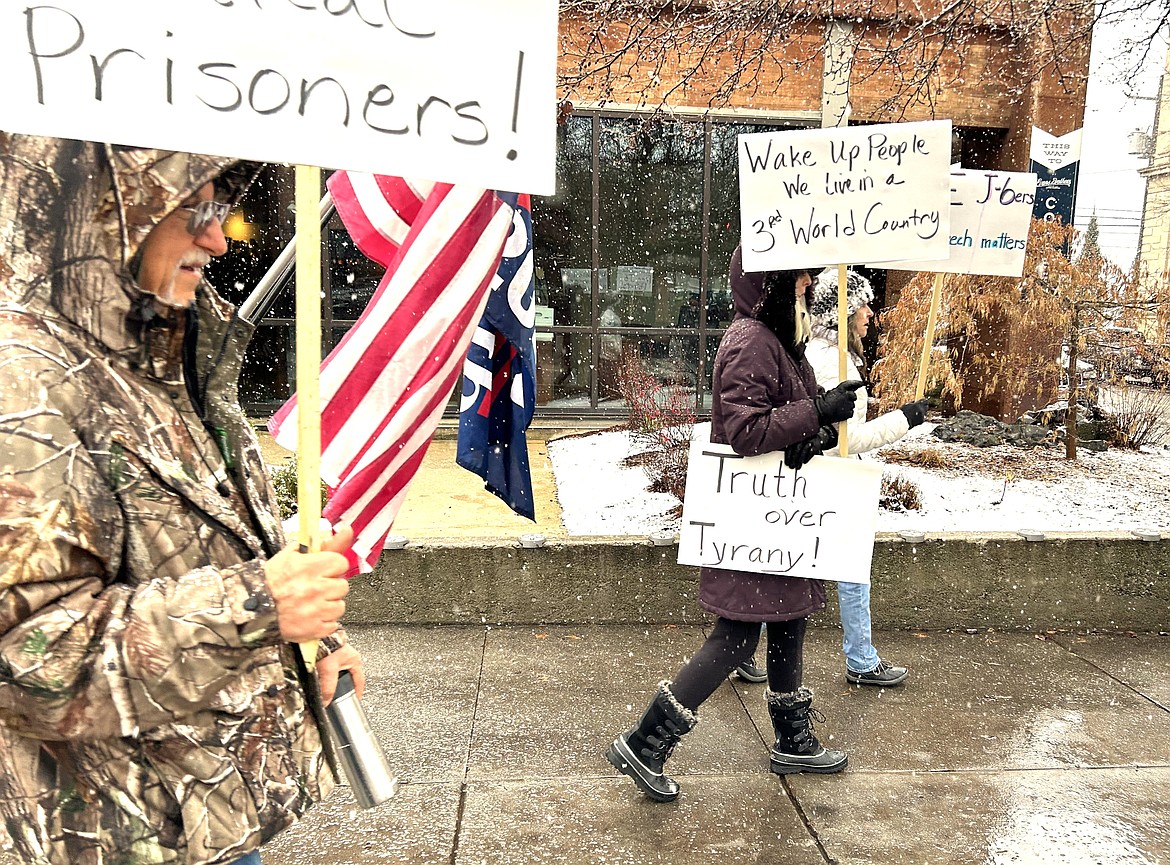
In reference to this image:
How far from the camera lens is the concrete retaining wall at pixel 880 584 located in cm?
463

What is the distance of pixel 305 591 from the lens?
4.28 ft

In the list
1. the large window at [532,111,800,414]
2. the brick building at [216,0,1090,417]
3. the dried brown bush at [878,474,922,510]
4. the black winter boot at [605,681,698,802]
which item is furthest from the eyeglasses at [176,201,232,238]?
the large window at [532,111,800,414]

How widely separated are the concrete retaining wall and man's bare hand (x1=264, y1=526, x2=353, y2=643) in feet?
10.7

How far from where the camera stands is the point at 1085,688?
4113 mm

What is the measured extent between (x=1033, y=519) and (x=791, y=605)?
322cm

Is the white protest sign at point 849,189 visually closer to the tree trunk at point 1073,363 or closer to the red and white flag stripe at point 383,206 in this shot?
the red and white flag stripe at point 383,206

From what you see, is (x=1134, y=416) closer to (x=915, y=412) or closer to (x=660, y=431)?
(x=660, y=431)

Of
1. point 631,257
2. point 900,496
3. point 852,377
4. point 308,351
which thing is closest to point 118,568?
point 308,351

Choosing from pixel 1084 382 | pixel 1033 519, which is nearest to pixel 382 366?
pixel 1033 519

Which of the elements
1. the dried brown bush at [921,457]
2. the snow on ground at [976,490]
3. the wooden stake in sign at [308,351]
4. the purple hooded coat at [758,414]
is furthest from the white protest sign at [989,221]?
the dried brown bush at [921,457]

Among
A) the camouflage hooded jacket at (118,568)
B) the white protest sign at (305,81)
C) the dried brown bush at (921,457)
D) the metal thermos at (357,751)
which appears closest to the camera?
the camouflage hooded jacket at (118,568)

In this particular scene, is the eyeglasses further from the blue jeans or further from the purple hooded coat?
the blue jeans

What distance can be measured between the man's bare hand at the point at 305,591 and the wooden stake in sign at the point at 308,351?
0.31 ft

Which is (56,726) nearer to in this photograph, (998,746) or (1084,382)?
(998,746)
